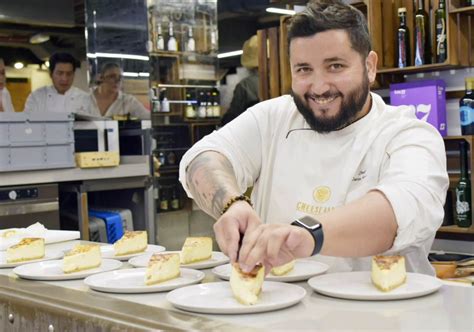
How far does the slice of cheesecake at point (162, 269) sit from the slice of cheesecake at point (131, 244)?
45 cm

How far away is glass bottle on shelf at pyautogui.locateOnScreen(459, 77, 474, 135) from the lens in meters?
3.40

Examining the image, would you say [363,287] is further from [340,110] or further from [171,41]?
[171,41]

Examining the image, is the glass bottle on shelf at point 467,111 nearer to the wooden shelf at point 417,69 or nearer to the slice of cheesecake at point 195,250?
the wooden shelf at point 417,69

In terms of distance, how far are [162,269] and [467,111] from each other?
97.2 inches

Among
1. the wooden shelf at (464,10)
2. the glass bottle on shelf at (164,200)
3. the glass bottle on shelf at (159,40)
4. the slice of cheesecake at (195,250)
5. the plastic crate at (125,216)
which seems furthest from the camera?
the glass bottle on shelf at (164,200)

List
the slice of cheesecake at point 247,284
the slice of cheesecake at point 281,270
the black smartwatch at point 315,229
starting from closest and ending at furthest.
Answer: the slice of cheesecake at point 247,284 → the black smartwatch at point 315,229 → the slice of cheesecake at point 281,270

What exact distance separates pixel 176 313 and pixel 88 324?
0.17 metres

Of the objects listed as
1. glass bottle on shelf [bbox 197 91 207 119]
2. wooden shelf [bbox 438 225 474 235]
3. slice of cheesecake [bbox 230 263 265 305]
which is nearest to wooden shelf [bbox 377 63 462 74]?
wooden shelf [bbox 438 225 474 235]

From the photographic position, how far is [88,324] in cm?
120

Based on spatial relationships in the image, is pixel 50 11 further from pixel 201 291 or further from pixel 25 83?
pixel 201 291

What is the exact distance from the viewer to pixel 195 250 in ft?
5.57

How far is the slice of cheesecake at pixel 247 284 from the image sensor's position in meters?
1.20

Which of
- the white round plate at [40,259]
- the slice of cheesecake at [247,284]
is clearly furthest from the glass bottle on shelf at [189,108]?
the slice of cheesecake at [247,284]

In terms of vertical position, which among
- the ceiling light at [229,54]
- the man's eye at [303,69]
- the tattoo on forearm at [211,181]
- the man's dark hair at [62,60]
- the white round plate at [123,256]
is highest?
the ceiling light at [229,54]
